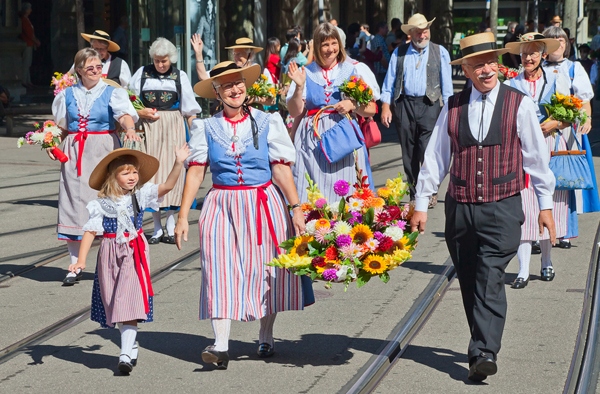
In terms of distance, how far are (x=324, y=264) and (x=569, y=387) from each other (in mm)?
1411

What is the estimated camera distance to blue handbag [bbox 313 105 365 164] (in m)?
8.99

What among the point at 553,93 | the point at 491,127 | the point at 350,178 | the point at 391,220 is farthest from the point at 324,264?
the point at 553,93

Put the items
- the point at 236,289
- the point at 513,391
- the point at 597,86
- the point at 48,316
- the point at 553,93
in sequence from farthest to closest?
1. the point at 597,86
2. the point at 553,93
3. the point at 48,316
4. the point at 236,289
5. the point at 513,391

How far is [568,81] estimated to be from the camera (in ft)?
30.7

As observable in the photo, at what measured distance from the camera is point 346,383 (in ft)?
20.2

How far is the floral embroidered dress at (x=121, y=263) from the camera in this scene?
6457 mm

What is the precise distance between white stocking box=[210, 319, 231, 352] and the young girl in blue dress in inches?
16.4

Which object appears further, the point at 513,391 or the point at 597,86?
the point at 597,86

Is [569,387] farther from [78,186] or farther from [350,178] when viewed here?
[78,186]

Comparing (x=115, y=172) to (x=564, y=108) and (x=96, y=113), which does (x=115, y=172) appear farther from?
(x=564, y=108)

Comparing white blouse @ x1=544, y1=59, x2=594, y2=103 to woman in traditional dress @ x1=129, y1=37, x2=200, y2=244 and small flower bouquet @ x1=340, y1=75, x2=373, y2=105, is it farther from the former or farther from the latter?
woman in traditional dress @ x1=129, y1=37, x2=200, y2=244

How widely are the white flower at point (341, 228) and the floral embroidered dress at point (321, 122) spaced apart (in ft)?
9.28

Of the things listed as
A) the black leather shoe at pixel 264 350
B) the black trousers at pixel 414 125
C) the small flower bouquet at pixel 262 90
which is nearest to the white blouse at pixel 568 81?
the black trousers at pixel 414 125

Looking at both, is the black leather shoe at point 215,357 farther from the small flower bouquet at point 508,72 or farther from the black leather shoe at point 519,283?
the small flower bouquet at point 508,72
